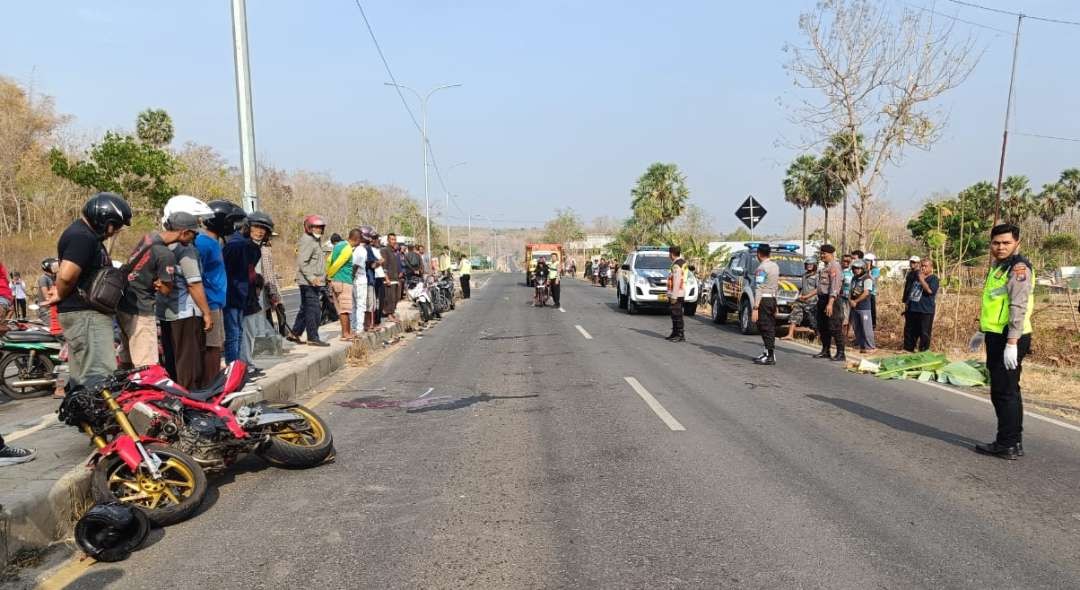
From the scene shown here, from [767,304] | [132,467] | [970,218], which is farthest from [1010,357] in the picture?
[970,218]

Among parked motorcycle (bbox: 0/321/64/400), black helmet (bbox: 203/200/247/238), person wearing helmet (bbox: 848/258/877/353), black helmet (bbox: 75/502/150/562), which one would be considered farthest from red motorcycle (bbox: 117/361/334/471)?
person wearing helmet (bbox: 848/258/877/353)

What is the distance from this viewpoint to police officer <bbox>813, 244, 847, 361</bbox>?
11.6 m

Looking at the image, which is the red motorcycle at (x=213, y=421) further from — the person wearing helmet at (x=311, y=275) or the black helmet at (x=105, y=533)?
the person wearing helmet at (x=311, y=275)

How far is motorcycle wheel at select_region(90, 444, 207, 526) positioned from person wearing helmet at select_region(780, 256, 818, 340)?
1164 cm

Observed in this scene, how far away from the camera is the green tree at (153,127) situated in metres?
41.1

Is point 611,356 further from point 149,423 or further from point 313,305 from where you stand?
point 149,423

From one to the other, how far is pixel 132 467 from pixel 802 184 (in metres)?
52.3

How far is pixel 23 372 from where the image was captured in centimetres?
852

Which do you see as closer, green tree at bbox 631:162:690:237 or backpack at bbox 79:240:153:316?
backpack at bbox 79:240:153:316

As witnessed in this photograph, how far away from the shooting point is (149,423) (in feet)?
15.2

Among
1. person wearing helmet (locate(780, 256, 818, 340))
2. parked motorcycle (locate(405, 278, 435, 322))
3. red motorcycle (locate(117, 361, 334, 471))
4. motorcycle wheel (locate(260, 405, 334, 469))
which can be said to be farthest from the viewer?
parked motorcycle (locate(405, 278, 435, 322))

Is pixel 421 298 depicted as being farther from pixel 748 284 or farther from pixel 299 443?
pixel 299 443

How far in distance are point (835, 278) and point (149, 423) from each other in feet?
33.7

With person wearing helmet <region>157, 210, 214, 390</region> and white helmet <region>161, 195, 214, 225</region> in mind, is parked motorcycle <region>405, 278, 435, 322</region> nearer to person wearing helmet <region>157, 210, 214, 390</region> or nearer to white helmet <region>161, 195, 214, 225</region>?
person wearing helmet <region>157, 210, 214, 390</region>
